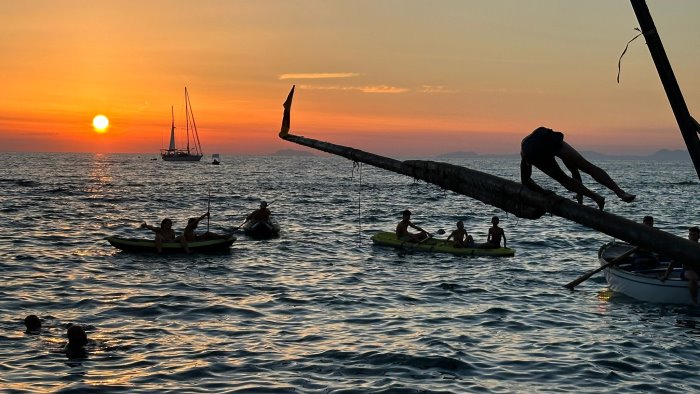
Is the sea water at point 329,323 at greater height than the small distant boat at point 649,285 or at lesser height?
lesser

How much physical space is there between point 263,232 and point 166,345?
22.9m

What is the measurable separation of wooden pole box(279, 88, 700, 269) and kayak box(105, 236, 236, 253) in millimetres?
26193

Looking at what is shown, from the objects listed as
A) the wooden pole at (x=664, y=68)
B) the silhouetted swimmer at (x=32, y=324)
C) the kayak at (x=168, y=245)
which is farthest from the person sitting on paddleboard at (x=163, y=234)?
the wooden pole at (x=664, y=68)

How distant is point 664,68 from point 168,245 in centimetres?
2828

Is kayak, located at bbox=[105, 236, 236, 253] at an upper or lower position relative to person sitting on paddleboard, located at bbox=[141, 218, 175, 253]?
lower

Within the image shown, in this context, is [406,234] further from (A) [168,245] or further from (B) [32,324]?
(B) [32,324]

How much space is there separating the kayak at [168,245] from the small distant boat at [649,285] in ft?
53.1

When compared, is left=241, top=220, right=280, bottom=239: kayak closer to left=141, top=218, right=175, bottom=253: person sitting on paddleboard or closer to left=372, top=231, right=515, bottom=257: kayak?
left=372, top=231, right=515, bottom=257: kayak

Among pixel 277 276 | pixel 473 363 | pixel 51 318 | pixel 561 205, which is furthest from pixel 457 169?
pixel 277 276

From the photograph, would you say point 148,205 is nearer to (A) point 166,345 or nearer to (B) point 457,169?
(A) point 166,345

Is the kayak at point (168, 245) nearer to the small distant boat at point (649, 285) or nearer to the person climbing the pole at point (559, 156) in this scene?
the small distant boat at point (649, 285)

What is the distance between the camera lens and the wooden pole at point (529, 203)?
2977 mm

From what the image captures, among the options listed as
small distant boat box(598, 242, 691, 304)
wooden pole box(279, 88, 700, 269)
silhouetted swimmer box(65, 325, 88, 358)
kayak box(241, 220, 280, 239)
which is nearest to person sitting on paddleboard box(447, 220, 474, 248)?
small distant boat box(598, 242, 691, 304)

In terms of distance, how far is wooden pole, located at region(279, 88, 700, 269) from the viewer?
2977mm
